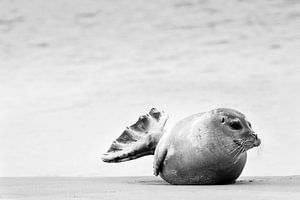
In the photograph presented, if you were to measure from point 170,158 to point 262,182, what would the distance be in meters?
0.88

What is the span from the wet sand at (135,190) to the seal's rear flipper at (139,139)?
762mm

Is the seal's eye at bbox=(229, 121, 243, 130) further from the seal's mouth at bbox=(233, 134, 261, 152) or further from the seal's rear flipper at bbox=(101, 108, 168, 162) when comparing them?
the seal's rear flipper at bbox=(101, 108, 168, 162)

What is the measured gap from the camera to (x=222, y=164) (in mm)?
7066

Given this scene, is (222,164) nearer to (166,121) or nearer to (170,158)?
(170,158)

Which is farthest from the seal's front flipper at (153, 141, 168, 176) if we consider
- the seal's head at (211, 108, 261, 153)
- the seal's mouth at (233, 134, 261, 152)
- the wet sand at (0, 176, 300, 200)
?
the seal's mouth at (233, 134, 261, 152)

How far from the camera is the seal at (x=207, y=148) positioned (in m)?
7.02

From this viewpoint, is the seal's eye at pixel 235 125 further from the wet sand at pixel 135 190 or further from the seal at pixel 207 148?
the wet sand at pixel 135 190

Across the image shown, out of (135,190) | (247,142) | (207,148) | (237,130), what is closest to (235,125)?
(237,130)

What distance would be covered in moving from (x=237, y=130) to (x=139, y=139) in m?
1.89

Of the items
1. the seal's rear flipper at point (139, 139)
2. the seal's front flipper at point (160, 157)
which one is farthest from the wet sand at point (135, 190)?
the seal's rear flipper at point (139, 139)

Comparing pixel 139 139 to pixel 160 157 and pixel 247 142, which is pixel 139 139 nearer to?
pixel 160 157

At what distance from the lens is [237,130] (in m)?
7.05

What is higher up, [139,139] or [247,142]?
[247,142]

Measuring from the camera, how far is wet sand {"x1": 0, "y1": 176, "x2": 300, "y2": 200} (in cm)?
568
